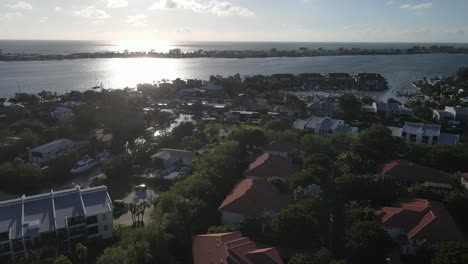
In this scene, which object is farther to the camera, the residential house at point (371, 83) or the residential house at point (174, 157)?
the residential house at point (371, 83)

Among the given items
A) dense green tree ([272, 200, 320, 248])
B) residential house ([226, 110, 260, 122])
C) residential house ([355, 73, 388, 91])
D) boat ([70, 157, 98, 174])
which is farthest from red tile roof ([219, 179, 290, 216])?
residential house ([355, 73, 388, 91])

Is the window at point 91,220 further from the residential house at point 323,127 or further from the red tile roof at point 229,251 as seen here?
the residential house at point 323,127

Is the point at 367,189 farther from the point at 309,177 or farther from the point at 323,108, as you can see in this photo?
the point at 323,108

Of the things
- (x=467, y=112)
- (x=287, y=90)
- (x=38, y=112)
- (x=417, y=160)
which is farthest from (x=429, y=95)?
(x=38, y=112)

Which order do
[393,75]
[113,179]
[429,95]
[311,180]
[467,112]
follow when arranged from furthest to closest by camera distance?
[393,75], [429,95], [467,112], [113,179], [311,180]

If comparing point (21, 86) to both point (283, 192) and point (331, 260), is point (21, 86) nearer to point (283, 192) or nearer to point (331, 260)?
point (283, 192)

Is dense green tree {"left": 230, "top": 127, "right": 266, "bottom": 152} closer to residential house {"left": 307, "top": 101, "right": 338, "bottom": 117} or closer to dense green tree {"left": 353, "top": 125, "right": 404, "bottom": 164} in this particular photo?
dense green tree {"left": 353, "top": 125, "right": 404, "bottom": 164}

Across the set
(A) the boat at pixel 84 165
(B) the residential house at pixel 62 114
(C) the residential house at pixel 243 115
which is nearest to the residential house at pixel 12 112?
(B) the residential house at pixel 62 114
